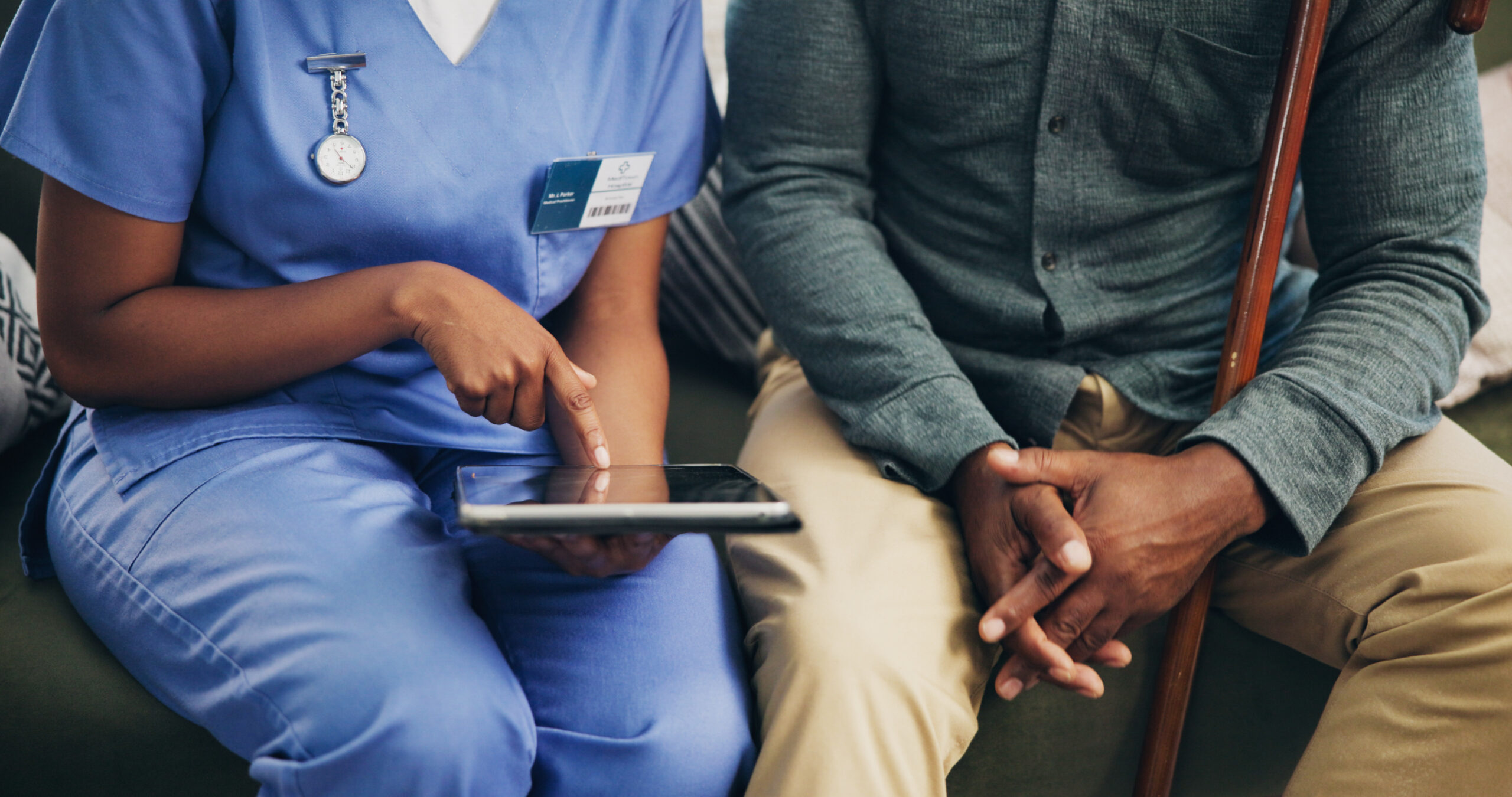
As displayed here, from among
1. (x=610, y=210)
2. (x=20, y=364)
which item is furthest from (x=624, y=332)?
(x=20, y=364)

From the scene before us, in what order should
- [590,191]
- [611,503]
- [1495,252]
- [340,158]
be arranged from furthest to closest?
[1495,252] < [590,191] < [340,158] < [611,503]

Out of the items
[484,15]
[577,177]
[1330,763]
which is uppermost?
[484,15]

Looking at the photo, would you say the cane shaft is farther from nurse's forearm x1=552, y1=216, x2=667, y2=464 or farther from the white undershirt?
the white undershirt

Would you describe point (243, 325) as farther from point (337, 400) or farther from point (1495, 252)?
point (1495, 252)

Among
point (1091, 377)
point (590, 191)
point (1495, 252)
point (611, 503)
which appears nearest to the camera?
point (611, 503)

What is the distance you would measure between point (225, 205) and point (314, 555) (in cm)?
29

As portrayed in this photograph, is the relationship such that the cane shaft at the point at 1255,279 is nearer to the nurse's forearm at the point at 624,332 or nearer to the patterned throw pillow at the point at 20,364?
the nurse's forearm at the point at 624,332

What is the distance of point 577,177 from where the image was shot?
90 cm

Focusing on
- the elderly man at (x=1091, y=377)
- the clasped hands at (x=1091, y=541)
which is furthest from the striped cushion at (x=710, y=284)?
the clasped hands at (x=1091, y=541)

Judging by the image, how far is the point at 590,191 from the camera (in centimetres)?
92

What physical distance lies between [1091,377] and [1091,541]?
0.87ft

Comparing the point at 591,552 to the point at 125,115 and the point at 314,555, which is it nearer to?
the point at 314,555

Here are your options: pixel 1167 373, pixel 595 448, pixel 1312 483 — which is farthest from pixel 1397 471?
pixel 595 448

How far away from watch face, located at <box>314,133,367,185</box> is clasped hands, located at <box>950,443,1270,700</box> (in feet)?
1.88
